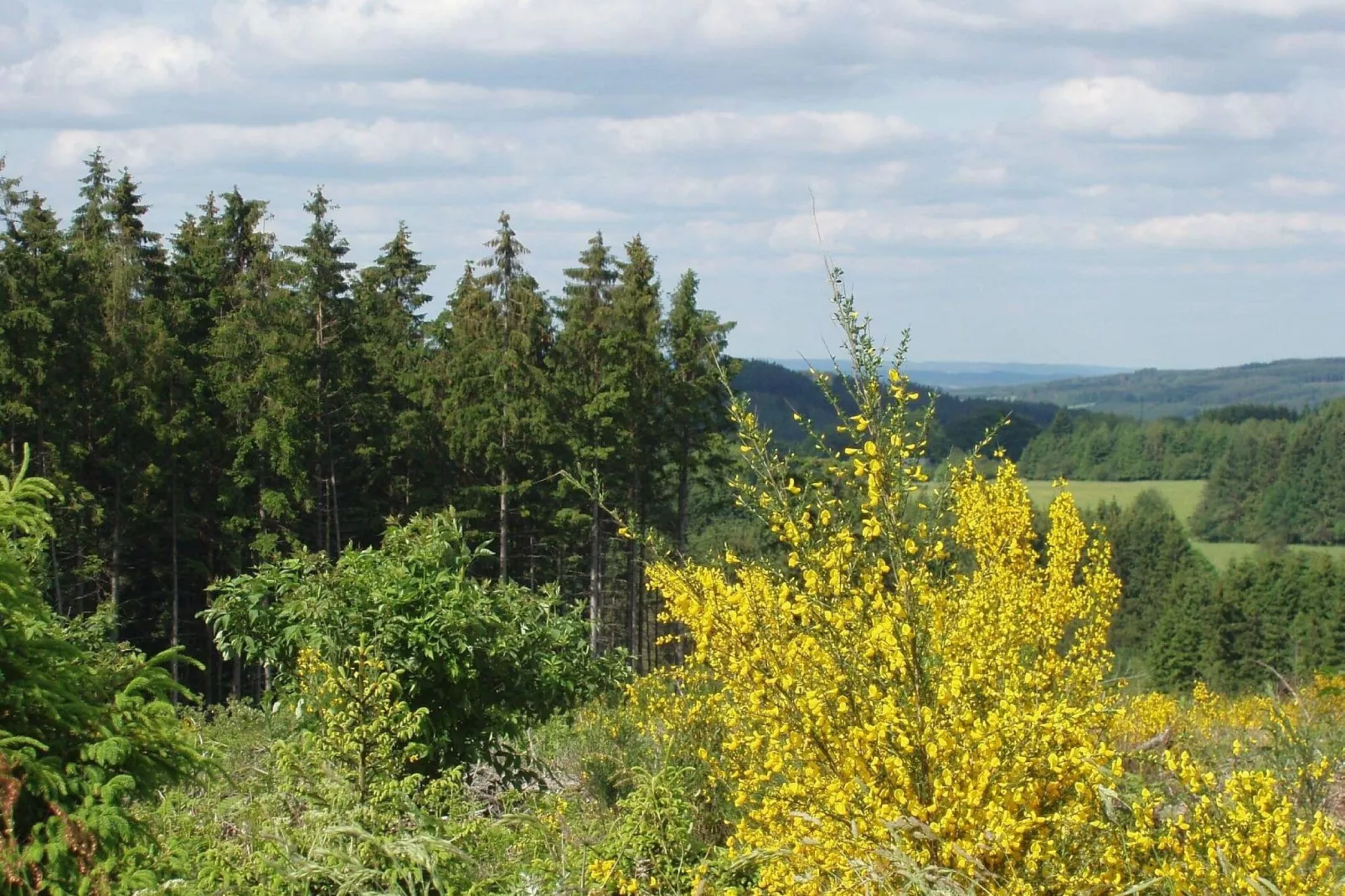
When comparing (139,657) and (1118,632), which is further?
(1118,632)

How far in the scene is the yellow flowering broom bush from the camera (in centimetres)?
387

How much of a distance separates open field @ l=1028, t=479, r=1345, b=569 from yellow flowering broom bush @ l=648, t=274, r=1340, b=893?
83126 mm

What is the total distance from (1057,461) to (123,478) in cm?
10658

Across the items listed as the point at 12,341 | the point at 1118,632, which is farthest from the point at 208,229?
the point at 1118,632

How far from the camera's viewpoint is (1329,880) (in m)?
3.77

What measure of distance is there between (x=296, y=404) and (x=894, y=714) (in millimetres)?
22870

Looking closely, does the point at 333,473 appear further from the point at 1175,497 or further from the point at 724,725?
the point at 1175,497

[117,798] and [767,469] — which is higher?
[767,469]

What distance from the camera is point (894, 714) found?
394 cm

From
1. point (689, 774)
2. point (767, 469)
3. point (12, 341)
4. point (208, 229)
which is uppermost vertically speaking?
point (208, 229)

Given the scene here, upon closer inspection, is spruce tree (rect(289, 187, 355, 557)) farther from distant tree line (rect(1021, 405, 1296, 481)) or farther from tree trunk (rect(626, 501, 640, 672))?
distant tree line (rect(1021, 405, 1296, 481))

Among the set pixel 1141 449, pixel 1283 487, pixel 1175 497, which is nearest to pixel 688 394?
pixel 1283 487

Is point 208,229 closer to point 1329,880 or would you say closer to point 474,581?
point 474,581

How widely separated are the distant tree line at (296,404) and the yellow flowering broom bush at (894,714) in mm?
17636
